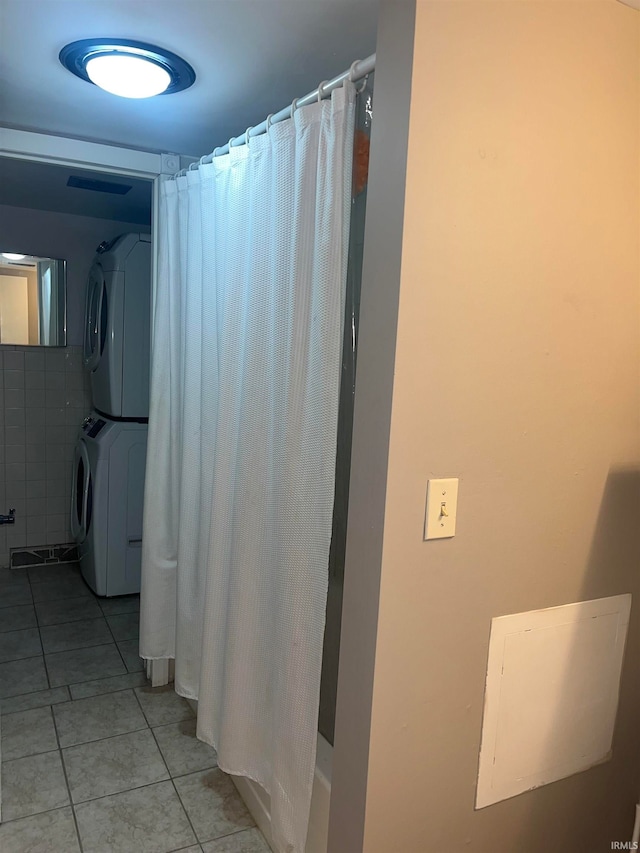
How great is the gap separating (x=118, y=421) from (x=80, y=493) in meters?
0.55

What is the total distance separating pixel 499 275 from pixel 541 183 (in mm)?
215

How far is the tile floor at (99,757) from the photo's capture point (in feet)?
5.92

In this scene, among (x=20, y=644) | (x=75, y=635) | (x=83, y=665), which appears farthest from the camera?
(x=75, y=635)

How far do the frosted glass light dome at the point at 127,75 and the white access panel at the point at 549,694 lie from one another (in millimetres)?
1702

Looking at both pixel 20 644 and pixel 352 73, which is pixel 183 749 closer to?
pixel 20 644

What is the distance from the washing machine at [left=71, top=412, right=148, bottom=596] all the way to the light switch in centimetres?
248

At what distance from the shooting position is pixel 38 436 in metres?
3.85

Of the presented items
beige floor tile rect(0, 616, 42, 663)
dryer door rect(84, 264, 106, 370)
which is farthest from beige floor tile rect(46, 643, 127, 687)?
dryer door rect(84, 264, 106, 370)

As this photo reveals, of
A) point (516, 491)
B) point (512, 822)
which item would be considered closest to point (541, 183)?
point (516, 491)

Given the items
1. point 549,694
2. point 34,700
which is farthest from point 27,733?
point 549,694

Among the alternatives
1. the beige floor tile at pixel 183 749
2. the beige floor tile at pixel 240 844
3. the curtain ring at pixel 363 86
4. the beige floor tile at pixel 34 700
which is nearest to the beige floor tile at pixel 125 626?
the beige floor tile at pixel 34 700

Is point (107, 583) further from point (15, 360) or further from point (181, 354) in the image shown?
point (181, 354)

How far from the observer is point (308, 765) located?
59.3 inches

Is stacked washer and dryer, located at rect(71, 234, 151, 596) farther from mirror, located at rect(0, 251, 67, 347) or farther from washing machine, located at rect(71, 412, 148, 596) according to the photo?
mirror, located at rect(0, 251, 67, 347)
